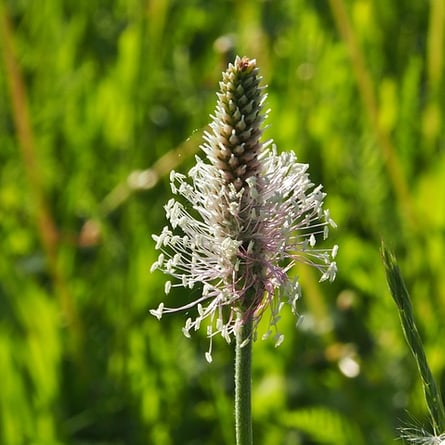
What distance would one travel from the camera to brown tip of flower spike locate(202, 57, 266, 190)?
0.67 meters

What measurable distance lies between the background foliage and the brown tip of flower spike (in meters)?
0.89

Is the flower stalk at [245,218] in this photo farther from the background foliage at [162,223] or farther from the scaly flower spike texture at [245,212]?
the background foliage at [162,223]

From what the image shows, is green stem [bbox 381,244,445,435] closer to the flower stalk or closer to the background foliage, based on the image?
the flower stalk

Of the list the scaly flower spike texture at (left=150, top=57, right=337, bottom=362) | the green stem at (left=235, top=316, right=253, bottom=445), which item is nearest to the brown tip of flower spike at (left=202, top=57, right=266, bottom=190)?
the scaly flower spike texture at (left=150, top=57, right=337, bottom=362)

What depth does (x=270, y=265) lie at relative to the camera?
2.27ft

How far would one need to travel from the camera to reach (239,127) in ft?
2.20

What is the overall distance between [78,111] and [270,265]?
179cm

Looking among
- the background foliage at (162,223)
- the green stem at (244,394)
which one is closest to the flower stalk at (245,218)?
the green stem at (244,394)

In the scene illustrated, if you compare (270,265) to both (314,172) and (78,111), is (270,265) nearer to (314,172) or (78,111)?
(314,172)

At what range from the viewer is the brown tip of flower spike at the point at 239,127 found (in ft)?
2.20

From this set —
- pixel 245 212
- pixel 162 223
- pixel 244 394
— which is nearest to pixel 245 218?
pixel 245 212

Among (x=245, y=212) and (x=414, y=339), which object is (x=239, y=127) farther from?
(x=414, y=339)

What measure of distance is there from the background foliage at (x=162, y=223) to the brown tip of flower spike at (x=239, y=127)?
89 cm

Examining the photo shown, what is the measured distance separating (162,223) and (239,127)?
1.54 m
